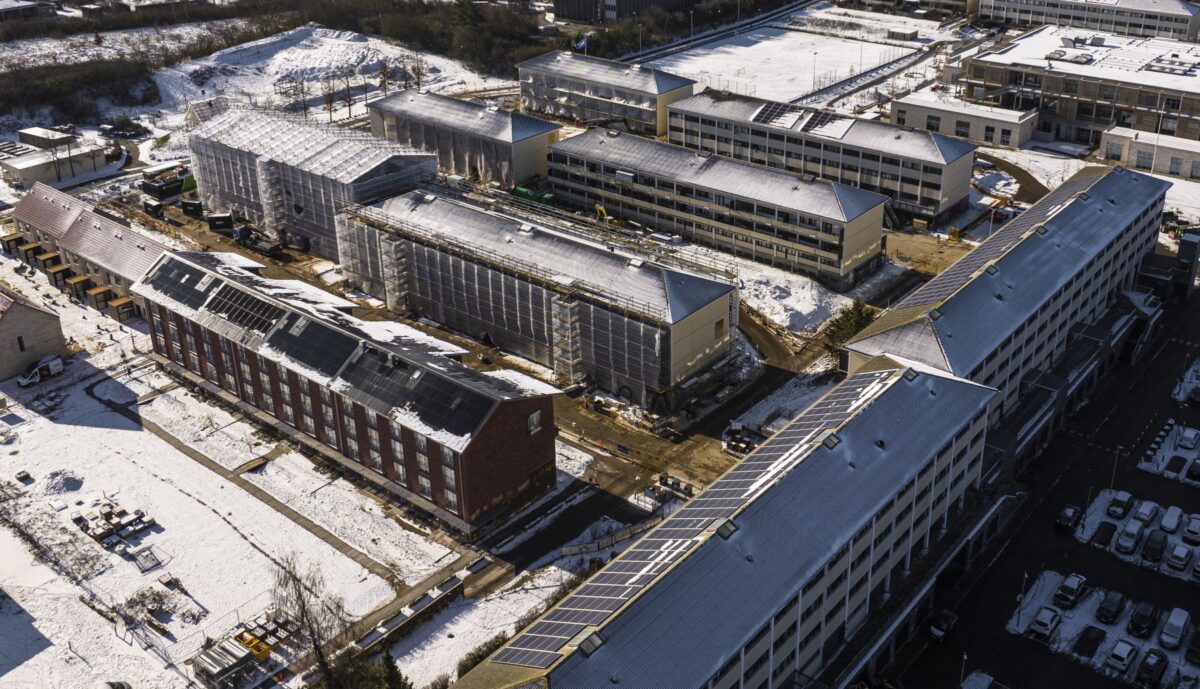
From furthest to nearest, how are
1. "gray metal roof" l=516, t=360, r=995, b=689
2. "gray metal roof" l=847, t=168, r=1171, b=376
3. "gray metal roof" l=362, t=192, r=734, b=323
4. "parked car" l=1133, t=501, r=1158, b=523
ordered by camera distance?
"gray metal roof" l=362, t=192, r=734, b=323 < "gray metal roof" l=847, t=168, r=1171, b=376 < "parked car" l=1133, t=501, r=1158, b=523 < "gray metal roof" l=516, t=360, r=995, b=689

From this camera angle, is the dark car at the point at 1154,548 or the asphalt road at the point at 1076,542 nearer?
the asphalt road at the point at 1076,542

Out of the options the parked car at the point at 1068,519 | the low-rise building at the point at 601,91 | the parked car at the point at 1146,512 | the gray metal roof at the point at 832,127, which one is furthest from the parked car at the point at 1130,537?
the low-rise building at the point at 601,91

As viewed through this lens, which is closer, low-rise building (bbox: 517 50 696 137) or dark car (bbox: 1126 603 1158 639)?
→ dark car (bbox: 1126 603 1158 639)

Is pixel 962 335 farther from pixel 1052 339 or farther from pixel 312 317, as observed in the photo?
pixel 312 317

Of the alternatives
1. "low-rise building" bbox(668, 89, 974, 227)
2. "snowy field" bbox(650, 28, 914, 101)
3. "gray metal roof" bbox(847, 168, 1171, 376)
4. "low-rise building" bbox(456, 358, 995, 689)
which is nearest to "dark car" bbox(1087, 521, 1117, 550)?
"low-rise building" bbox(456, 358, 995, 689)

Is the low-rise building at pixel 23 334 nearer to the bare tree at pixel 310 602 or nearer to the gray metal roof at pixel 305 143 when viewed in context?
the gray metal roof at pixel 305 143

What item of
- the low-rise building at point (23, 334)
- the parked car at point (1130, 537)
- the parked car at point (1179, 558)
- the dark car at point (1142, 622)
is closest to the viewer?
the dark car at point (1142, 622)

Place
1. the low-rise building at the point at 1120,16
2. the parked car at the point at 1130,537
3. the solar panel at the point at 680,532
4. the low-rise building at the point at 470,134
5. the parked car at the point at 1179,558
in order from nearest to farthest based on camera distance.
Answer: the solar panel at the point at 680,532
the parked car at the point at 1179,558
the parked car at the point at 1130,537
the low-rise building at the point at 470,134
the low-rise building at the point at 1120,16

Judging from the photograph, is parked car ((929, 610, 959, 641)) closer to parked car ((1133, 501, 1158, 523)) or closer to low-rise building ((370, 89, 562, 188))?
parked car ((1133, 501, 1158, 523))
